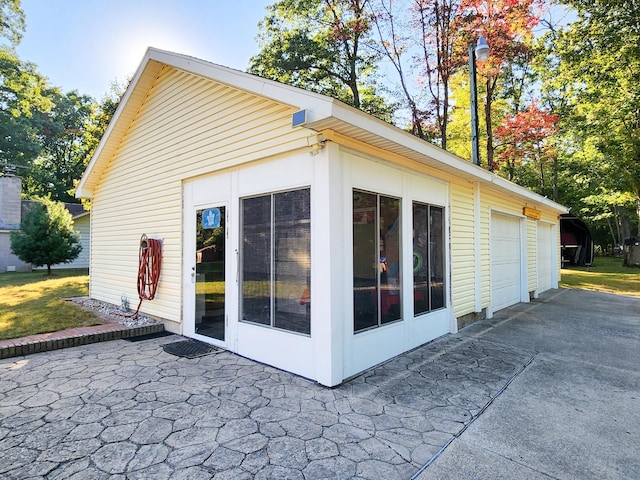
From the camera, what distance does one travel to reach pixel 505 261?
7914 millimetres

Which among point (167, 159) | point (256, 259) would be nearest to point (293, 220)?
point (256, 259)

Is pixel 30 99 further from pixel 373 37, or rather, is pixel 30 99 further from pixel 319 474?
pixel 319 474

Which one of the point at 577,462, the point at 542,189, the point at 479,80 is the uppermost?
the point at 479,80

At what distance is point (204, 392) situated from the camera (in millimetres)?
3332

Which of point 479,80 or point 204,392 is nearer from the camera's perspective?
point 204,392

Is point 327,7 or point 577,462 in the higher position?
point 327,7

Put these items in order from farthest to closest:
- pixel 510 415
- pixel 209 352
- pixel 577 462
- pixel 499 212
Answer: pixel 499 212
pixel 209 352
pixel 510 415
pixel 577 462

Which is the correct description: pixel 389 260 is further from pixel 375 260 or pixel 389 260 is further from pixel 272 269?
pixel 272 269

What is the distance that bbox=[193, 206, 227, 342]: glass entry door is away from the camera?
476cm

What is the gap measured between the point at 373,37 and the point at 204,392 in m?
14.0

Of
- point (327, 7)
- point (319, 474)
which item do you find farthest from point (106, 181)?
point (327, 7)

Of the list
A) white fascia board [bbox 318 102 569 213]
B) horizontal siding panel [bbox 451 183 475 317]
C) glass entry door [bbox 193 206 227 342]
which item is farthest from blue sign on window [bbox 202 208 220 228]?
horizontal siding panel [bbox 451 183 475 317]

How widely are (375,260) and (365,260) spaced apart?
21 centimetres

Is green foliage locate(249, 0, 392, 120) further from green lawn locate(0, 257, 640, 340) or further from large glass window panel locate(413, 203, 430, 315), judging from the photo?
green lawn locate(0, 257, 640, 340)
